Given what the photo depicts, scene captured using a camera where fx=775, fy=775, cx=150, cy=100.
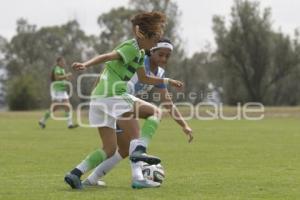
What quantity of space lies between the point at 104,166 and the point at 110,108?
952mm

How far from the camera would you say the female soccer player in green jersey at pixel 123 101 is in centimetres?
874

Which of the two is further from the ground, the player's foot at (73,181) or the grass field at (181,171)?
the player's foot at (73,181)

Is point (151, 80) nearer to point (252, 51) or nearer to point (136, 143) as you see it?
point (136, 143)

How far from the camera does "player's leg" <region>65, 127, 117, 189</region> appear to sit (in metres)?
8.85

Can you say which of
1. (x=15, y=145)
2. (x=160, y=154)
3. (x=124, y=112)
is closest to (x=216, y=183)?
(x=124, y=112)

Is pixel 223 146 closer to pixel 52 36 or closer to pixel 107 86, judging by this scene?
pixel 107 86

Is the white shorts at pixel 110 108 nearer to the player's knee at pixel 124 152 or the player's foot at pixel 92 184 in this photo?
the player's knee at pixel 124 152

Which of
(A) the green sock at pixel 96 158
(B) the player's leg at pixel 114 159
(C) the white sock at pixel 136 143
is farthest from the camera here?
(B) the player's leg at pixel 114 159

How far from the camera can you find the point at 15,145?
17609mm

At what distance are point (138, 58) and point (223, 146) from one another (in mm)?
8809

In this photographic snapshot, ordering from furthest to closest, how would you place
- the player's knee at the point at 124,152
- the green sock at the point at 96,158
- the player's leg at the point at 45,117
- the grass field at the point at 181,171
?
the player's leg at the point at 45,117 < the player's knee at the point at 124,152 < the green sock at the point at 96,158 < the grass field at the point at 181,171

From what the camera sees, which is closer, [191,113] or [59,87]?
[59,87]

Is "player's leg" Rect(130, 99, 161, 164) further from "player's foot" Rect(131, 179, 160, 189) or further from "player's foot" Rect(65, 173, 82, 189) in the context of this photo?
"player's foot" Rect(65, 173, 82, 189)

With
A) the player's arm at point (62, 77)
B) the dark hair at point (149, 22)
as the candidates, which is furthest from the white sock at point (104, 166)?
the player's arm at point (62, 77)
